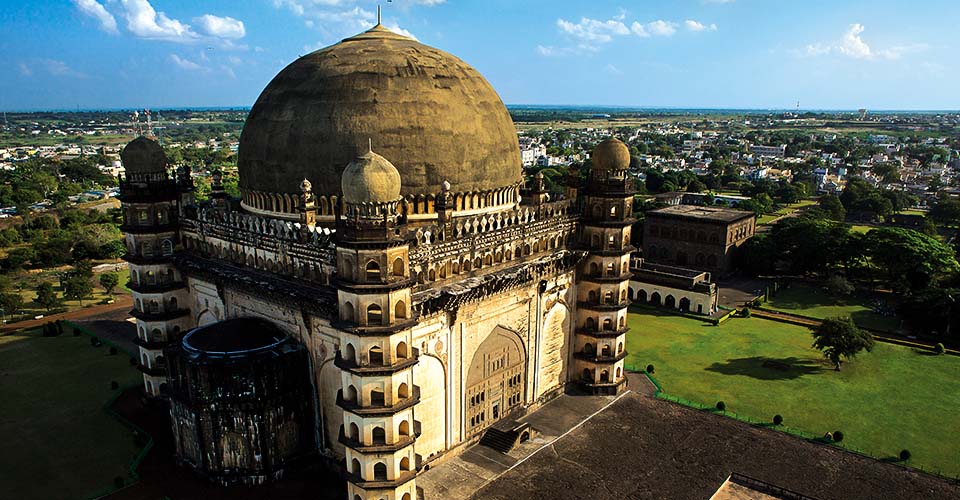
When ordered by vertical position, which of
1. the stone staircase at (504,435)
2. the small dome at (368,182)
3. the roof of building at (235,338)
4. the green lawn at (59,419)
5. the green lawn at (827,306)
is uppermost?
the small dome at (368,182)

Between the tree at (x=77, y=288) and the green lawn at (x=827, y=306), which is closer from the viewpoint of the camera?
the green lawn at (x=827, y=306)

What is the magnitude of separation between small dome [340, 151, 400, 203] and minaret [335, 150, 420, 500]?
32mm

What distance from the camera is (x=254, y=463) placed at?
2359 cm

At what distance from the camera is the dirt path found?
43938 mm

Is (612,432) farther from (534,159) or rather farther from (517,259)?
(534,159)

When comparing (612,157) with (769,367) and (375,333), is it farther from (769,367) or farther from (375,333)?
(769,367)

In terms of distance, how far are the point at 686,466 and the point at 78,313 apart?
44.7 meters

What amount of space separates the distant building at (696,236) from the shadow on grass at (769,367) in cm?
2307

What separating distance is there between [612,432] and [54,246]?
5991cm

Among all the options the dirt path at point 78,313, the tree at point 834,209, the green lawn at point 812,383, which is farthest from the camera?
the tree at point 834,209

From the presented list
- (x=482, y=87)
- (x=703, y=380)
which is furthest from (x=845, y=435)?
(x=482, y=87)

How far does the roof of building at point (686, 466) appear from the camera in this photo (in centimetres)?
2411

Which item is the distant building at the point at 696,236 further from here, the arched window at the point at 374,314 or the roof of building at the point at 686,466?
the arched window at the point at 374,314

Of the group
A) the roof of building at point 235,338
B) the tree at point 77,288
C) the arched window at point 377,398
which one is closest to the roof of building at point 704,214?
the roof of building at point 235,338
